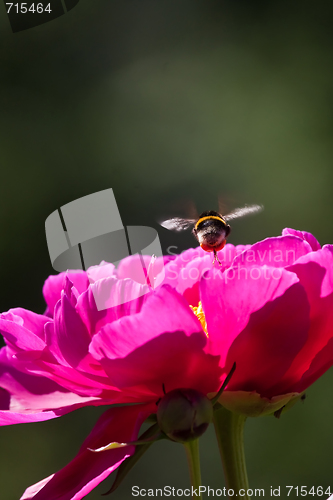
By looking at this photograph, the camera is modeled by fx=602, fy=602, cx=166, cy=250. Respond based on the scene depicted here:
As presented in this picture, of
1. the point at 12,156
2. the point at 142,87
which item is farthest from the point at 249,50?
the point at 12,156

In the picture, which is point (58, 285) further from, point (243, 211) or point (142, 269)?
point (243, 211)

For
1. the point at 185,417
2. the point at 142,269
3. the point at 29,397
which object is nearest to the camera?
the point at 185,417

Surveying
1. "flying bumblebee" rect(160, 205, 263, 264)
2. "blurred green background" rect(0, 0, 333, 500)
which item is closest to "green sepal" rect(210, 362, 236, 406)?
"flying bumblebee" rect(160, 205, 263, 264)

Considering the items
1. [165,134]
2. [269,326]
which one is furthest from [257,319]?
[165,134]

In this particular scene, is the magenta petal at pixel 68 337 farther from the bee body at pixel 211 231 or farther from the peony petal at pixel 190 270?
the bee body at pixel 211 231

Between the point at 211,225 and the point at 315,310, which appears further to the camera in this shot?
the point at 211,225

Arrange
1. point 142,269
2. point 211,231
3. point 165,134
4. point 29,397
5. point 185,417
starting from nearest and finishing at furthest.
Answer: point 185,417 < point 29,397 < point 142,269 < point 211,231 < point 165,134
